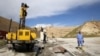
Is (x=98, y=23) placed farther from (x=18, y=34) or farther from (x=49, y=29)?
(x=49, y=29)

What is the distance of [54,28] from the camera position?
616ft

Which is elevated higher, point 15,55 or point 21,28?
point 21,28

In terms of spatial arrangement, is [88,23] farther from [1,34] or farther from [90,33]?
[1,34]

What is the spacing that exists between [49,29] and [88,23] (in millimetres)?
88317

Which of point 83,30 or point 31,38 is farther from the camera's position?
point 83,30

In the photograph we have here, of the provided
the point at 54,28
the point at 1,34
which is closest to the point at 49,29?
the point at 54,28

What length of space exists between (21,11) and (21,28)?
1.95 m

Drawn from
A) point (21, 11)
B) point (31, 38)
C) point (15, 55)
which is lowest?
point (15, 55)

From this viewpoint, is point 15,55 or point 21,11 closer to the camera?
point 15,55

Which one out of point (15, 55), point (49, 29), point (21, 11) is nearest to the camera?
point (15, 55)

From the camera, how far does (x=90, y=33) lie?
92.4m

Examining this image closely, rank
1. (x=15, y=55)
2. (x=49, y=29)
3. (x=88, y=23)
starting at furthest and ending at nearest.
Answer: (x=49, y=29) < (x=88, y=23) < (x=15, y=55)

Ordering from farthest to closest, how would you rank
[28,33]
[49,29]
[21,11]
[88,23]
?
1. [49,29]
2. [88,23]
3. [21,11]
4. [28,33]

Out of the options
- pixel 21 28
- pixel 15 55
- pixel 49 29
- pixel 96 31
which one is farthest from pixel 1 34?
pixel 49 29
